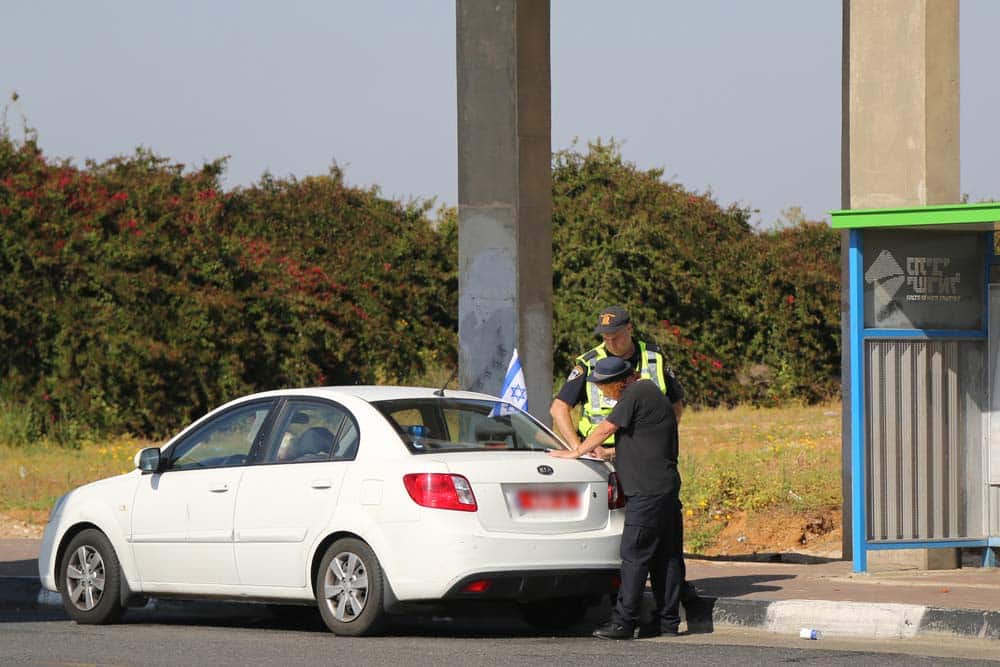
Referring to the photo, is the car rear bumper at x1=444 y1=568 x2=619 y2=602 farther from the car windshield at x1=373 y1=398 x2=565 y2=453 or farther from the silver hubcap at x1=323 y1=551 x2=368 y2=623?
the car windshield at x1=373 y1=398 x2=565 y2=453

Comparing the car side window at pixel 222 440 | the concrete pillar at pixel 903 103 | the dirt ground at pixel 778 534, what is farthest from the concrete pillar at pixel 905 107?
the car side window at pixel 222 440

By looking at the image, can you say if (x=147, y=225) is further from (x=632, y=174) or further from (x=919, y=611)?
(x=919, y=611)

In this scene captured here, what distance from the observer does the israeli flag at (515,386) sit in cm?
1284

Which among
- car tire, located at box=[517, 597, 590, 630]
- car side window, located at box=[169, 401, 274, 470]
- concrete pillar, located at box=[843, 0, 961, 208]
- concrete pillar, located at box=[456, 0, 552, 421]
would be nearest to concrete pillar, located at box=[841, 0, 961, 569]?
concrete pillar, located at box=[843, 0, 961, 208]

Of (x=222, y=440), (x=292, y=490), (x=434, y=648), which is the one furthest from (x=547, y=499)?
(x=222, y=440)

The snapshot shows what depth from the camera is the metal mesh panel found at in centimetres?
1161

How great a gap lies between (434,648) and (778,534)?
702 centimetres

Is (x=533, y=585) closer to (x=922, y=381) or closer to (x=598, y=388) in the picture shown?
(x=598, y=388)

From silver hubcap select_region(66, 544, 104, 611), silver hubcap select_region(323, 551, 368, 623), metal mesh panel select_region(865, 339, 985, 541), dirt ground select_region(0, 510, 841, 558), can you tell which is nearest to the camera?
silver hubcap select_region(323, 551, 368, 623)

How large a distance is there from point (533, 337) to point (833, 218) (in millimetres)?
3070

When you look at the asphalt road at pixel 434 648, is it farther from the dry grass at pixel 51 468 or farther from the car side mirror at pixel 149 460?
the dry grass at pixel 51 468

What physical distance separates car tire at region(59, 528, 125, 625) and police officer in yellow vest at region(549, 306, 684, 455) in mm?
3119

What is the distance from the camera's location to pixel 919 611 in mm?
9273

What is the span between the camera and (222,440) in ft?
34.3
